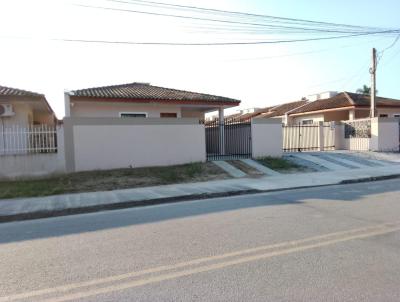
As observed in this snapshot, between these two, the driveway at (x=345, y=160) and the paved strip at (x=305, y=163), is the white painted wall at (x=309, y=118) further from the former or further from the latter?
the paved strip at (x=305, y=163)

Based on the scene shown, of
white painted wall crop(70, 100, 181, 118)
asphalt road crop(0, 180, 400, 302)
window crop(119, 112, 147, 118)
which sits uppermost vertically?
white painted wall crop(70, 100, 181, 118)

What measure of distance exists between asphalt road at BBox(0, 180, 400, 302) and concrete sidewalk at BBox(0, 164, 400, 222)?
55 centimetres

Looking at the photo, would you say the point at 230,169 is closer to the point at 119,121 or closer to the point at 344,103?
the point at 119,121

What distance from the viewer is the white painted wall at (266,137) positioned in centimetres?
1662

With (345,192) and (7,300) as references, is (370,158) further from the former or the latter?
(7,300)

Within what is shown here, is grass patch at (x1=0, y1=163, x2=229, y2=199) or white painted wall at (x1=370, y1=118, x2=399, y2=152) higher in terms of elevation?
white painted wall at (x1=370, y1=118, x2=399, y2=152)

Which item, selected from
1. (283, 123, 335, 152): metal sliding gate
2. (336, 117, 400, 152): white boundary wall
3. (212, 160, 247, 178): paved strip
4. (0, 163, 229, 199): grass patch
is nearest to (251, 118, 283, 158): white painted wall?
(212, 160, 247, 178): paved strip

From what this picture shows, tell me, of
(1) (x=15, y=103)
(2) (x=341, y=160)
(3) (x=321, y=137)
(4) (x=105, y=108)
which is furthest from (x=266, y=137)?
(1) (x=15, y=103)

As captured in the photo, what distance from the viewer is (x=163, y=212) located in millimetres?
7891

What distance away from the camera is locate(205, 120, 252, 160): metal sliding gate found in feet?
55.7

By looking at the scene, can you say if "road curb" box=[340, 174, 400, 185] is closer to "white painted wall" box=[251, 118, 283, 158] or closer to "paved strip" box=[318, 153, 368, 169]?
"paved strip" box=[318, 153, 368, 169]

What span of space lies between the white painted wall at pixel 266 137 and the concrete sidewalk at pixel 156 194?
3.29 m

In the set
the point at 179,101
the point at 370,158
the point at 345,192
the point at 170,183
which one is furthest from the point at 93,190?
the point at 370,158

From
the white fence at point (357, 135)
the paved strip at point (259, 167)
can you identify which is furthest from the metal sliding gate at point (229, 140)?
the white fence at point (357, 135)
